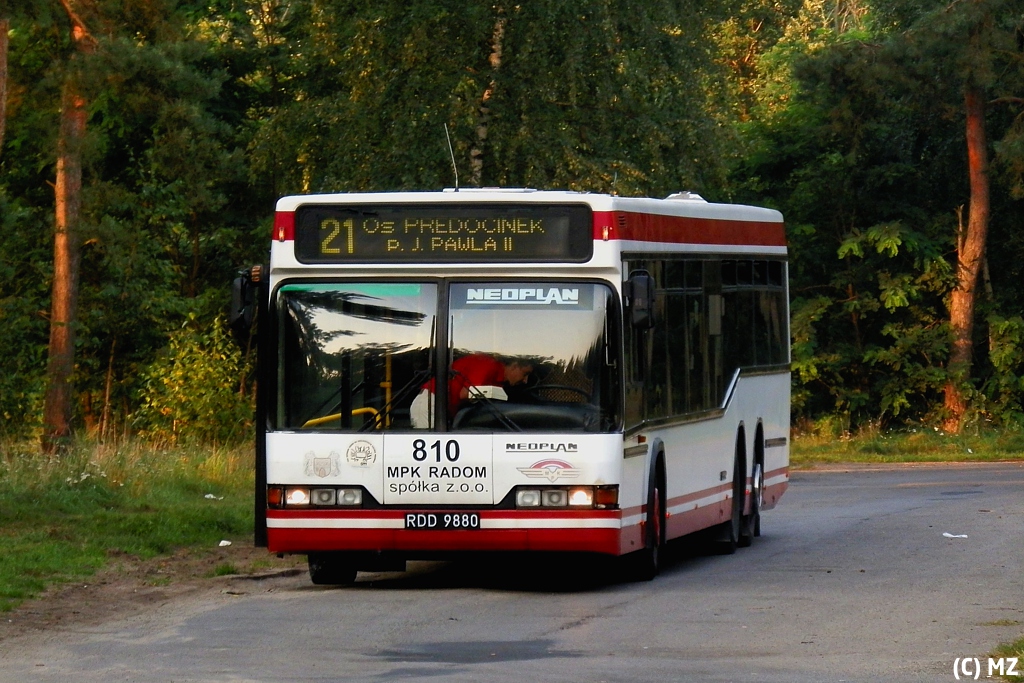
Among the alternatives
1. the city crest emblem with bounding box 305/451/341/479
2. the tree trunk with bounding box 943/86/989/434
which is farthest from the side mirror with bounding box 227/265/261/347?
the tree trunk with bounding box 943/86/989/434

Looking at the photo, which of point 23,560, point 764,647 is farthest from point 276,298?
point 764,647

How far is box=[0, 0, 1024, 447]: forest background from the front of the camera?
108 ft

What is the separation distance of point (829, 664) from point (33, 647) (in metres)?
4.17

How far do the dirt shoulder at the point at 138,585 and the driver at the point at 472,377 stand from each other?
2.06 m

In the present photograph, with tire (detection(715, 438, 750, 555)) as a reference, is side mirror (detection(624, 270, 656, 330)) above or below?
above

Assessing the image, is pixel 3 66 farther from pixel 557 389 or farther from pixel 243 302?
pixel 557 389

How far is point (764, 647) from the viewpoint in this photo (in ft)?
34.4

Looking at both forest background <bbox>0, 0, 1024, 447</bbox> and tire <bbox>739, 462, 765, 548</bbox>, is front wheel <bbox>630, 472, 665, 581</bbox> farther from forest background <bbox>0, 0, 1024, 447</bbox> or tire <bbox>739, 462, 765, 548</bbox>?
forest background <bbox>0, 0, 1024, 447</bbox>

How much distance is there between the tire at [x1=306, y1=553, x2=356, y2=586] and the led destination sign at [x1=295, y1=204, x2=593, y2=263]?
2150 mm

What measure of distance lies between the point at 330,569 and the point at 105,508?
16.9ft

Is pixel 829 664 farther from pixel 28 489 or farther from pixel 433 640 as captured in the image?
pixel 28 489

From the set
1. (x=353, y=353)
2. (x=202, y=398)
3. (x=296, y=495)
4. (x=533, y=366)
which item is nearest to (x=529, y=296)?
(x=533, y=366)

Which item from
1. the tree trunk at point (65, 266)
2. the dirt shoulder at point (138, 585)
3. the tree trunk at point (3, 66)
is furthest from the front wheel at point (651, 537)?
the tree trunk at point (65, 266)

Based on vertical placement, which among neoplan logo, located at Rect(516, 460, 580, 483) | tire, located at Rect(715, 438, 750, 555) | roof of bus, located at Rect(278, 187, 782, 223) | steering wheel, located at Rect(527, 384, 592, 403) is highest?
roof of bus, located at Rect(278, 187, 782, 223)
